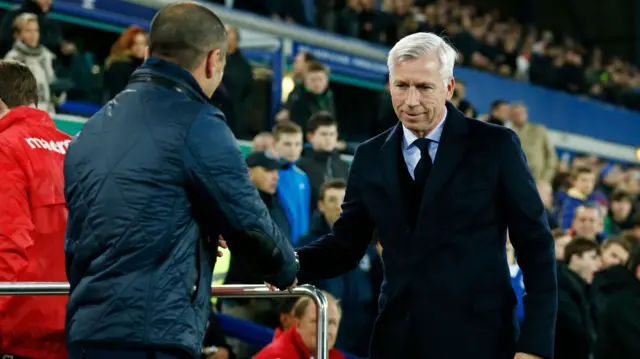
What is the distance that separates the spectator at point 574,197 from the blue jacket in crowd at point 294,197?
4779 mm

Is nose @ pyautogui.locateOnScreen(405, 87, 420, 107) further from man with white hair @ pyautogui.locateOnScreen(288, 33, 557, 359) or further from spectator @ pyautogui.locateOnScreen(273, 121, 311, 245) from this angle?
spectator @ pyautogui.locateOnScreen(273, 121, 311, 245)

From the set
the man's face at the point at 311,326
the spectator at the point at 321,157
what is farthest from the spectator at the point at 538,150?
the man's face at the point at 311,326

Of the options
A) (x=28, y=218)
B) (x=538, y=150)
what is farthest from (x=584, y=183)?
(x=28, y=218)

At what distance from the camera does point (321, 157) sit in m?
9.34

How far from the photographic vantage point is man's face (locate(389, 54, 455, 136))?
337cm

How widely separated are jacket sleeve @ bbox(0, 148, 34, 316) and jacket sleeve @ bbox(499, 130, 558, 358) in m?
1.65

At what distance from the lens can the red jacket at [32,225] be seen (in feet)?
12.2

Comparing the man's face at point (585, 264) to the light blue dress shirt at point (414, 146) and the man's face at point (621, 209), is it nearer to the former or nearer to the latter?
the man's face at point (621, 209)

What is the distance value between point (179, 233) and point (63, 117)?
6313 mm

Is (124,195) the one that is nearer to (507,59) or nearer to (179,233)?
(179,233)

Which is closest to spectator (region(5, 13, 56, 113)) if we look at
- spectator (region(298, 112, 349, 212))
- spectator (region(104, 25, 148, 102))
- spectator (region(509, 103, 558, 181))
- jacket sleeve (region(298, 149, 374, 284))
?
spectator (region(104, 25, 148, 102))

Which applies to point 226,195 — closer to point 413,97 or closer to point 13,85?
point 413,97

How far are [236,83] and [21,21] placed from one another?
2514 mm

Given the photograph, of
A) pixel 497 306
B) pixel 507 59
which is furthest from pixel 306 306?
pixel 507 59
